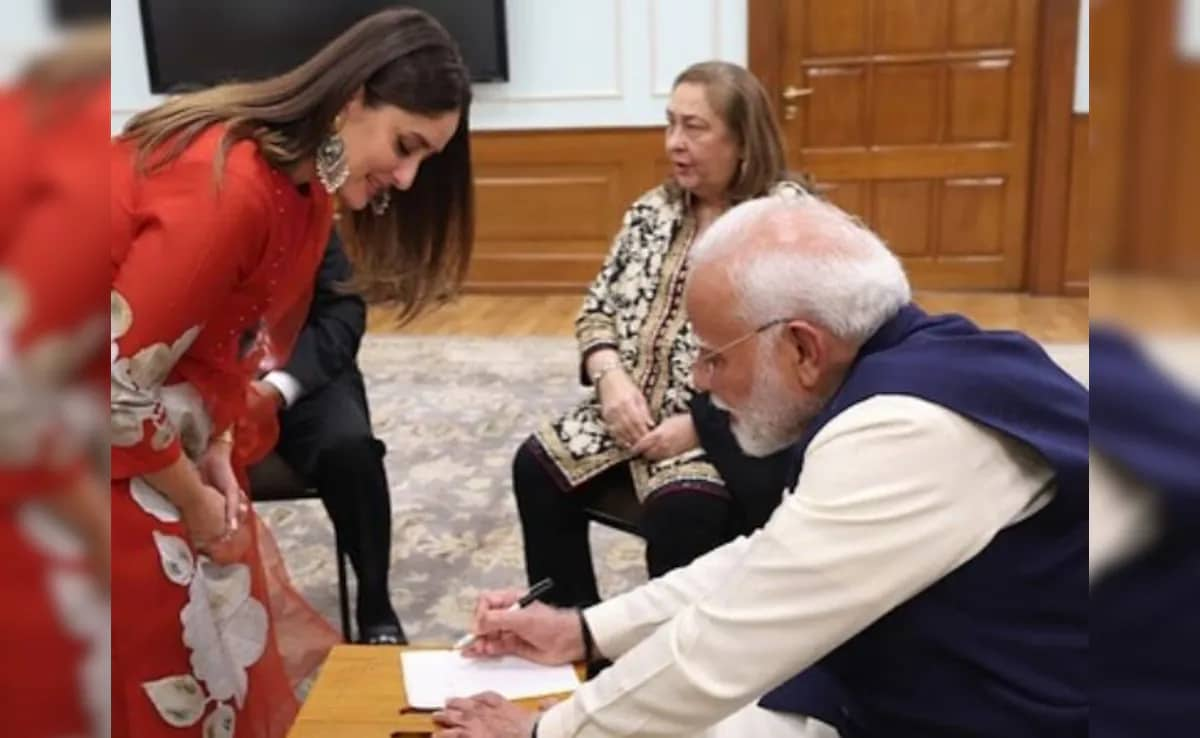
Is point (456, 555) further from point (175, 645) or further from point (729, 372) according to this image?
point (729, 372)

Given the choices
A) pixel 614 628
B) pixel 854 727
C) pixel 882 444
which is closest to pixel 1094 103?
pixel 882 444

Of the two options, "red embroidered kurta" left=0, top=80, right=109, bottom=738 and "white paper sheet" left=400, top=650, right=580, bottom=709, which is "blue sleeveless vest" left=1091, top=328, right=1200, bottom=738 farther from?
"white paper sheet" left=400, top=650, right=580, bottom=709

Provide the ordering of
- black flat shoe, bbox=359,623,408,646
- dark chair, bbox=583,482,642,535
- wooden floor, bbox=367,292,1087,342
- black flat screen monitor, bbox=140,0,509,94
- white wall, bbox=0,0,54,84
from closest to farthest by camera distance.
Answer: white wall, bbox=0,0,54,84, dark chair, bbox=583,482,642,535, black flat shoe, bbox=359,623,408,646, wooden floor, bbox=367,292,1087,342, black flat screen monitor, bbox=140,0,509,94

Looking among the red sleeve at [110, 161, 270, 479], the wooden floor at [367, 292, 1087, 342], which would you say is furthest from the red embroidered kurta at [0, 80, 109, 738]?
the wooden floor at [367, 292, 1087, 342]

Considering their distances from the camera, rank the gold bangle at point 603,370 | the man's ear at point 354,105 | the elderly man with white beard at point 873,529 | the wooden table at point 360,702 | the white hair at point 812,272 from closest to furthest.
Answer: the elderly man with white beard at point 873,529
the white hair at point 812,272
the wooden table at point 360,702
the man's ear at point 354,105
the gold bangle at point 603,370

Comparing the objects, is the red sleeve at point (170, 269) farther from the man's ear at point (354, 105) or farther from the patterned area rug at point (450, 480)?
the patterned area rug at point (450, 480)

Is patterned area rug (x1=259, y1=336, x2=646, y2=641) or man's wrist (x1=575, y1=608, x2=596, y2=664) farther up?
man's wrist (x1=575, y1=608, x2=596, y2=664)

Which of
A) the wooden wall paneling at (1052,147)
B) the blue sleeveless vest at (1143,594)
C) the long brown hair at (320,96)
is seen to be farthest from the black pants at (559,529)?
the wooden wall paneling at (1052,147)

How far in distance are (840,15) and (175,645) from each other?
427cm

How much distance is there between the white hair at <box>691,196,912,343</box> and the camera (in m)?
1.27

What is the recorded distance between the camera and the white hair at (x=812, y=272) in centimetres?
127

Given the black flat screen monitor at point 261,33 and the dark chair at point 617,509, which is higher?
the black flat screen monitor at point 261,33

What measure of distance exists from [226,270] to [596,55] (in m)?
4.07

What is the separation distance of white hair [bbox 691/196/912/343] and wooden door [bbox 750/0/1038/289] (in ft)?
13.0
